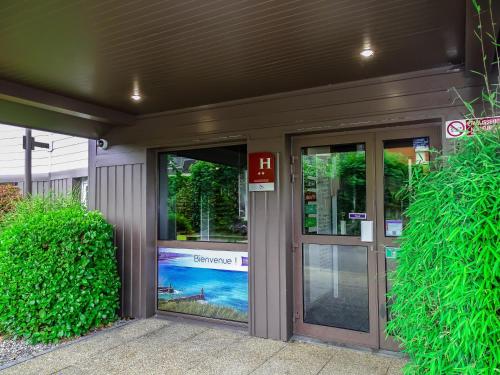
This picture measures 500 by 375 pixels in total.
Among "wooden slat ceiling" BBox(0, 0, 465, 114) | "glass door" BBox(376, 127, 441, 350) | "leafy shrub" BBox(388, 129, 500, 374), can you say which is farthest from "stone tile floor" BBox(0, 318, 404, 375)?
"wooden slat ceiling" BBox(0, 0, 465, 114)

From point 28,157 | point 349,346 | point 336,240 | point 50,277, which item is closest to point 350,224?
point 336,240

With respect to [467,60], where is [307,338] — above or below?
below

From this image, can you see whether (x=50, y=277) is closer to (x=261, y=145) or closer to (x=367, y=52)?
(x=261, y=145)

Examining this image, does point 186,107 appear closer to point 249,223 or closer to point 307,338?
point 249,223

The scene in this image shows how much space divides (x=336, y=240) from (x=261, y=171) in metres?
1.04

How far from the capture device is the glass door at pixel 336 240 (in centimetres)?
362

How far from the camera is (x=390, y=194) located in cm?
356

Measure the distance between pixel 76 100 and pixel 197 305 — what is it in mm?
2721

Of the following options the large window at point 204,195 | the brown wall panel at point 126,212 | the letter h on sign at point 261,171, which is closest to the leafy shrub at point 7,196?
the brown wall panel at point 126,212

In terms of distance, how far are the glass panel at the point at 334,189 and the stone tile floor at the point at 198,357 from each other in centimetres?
115

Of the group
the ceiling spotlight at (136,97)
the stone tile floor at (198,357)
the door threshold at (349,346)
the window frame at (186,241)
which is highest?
the ceiling spotlight at (136,97)

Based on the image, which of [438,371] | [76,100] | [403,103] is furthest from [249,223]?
[438,371]

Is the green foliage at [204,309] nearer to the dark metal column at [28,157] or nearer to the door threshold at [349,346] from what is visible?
the door threshold at [349,346]

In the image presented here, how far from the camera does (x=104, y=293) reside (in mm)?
4469
